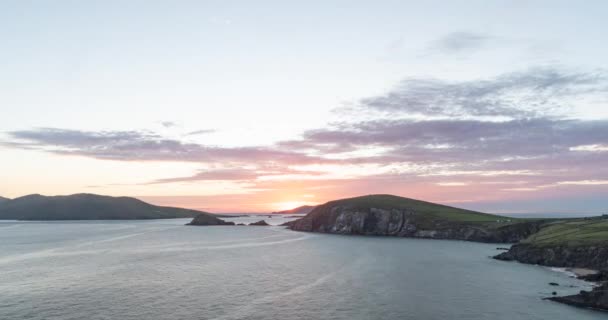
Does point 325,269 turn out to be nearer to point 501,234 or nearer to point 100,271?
point 100,271

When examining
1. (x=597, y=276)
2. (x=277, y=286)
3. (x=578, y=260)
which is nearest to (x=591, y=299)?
(x=597, y=276)

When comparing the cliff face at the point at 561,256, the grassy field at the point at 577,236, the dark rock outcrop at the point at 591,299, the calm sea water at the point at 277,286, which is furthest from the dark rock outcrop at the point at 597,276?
the dark rock outcrop at the point at 591,299

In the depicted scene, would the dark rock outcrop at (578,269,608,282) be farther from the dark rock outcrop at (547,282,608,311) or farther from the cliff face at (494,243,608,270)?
the dark rock outcrop at (547,282,608,311)

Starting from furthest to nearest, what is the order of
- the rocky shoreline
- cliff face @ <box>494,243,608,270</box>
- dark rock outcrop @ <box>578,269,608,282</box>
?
cliff face @ <box>494,243,608,270</box>
dark rock outcrop @ <box>578,269,608,282</box>
the rocky shoreline

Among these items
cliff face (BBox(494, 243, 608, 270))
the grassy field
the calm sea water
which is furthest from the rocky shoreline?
the calm sea water

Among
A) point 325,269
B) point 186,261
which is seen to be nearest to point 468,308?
point 325,269
